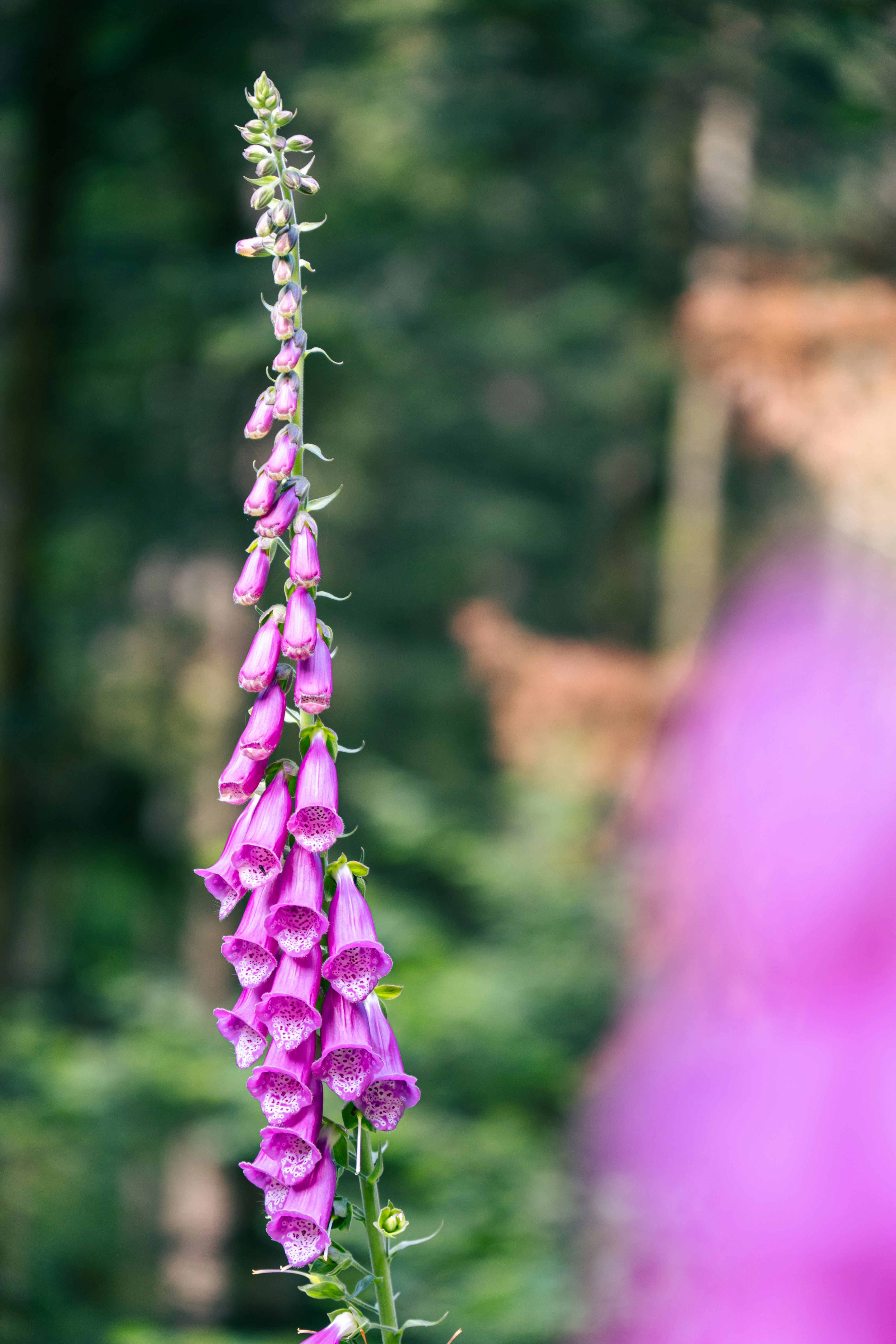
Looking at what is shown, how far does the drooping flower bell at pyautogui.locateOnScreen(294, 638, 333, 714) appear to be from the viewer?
1.28 metres

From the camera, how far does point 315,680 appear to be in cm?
129

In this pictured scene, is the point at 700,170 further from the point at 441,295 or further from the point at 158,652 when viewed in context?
the point at 158,652

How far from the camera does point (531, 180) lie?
30.5 ft

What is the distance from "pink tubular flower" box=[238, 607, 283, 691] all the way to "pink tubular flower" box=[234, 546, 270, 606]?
0.03 metres

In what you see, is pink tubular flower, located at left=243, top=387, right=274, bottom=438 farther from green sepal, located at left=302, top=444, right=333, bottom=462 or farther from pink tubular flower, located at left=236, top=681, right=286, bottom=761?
pink tubular flower, located at left=236, top=681, right=286, bottom=761

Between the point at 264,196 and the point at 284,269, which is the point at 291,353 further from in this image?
Result: the point at 264,196

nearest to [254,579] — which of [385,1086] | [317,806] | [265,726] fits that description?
[265,726]

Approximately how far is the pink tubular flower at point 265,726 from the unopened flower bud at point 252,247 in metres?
0.57

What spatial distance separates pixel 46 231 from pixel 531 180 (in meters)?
4.08

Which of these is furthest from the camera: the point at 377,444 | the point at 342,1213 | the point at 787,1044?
the point at 377,444

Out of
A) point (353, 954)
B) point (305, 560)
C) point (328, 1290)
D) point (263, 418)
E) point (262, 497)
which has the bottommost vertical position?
point (328, 1290)

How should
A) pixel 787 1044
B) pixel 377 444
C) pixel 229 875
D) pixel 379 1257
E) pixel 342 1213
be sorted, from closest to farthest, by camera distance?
pixel 787 1044, pixel 379 1257, pixel 342 1213, pixel 229 875, pixel 377 444

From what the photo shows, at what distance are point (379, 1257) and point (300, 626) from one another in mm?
714

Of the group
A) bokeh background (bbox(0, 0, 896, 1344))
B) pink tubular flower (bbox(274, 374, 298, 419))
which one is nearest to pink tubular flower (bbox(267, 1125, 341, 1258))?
pink tubular flower (bbox(274, 374, 298, 419))
